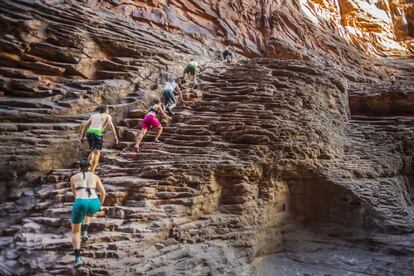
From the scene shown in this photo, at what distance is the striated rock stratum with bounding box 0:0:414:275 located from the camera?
264 inches

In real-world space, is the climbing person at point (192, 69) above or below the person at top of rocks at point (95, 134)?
above

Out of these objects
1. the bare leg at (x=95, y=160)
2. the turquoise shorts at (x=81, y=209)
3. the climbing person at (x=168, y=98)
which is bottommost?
the turquoise shorts at (x=81, y=209)

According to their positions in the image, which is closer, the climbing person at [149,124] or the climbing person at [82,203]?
the climbing person at [82,203]

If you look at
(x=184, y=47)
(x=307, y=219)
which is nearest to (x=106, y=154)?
(x=307, y=219)

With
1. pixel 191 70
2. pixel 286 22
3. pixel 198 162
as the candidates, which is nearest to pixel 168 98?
pixel 191 70

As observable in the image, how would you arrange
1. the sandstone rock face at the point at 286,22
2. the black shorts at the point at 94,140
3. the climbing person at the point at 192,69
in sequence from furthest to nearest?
the sandstone rock face at the point at 286,22 → the climbing person at the point at 192,69 → the black shorts at the point at 94,140

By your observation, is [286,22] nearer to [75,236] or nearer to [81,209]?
[81,209]

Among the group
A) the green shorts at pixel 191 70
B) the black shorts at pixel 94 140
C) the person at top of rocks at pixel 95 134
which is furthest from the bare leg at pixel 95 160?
the green shorts at pixel 191 70

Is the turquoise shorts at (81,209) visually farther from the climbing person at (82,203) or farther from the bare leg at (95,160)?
the bare leg at (95,160)

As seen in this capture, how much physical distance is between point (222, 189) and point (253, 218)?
111 cm

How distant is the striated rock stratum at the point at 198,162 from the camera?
6.71 metres

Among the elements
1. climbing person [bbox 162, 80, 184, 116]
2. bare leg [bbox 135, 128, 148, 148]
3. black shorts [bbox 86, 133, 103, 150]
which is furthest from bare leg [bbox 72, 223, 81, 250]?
climbing person [bbox 162, 80, 184, 116]

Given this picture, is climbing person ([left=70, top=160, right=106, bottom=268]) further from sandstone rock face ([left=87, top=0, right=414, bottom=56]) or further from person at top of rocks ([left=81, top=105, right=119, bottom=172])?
sandstone rock face ([left=87, top=0, right=414, bottom=56])

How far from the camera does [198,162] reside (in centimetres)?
798
